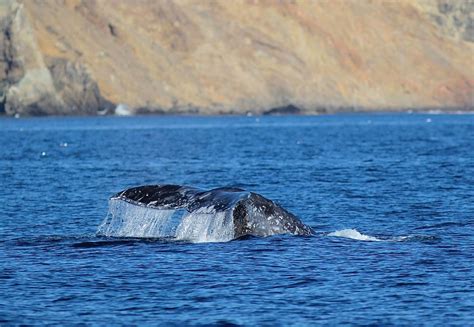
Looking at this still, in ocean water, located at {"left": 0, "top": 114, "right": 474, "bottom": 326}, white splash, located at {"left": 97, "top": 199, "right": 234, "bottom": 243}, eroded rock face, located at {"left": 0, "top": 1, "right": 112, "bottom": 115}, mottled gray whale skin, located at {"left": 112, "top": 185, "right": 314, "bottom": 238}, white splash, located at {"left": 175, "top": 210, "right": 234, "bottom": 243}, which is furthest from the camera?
eroded rock face, located at {"left": 0, "top": 1, "right": 112, "bottom": 115}

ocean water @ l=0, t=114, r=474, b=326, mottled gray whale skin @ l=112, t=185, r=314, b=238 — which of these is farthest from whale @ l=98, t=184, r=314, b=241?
ocean water @ l=0, t=114, r=474, b=326

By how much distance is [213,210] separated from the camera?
24734 mm

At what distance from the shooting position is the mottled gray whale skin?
82.0 feet

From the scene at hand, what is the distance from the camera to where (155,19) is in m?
198

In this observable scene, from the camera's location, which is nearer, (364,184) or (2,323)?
(2,323)

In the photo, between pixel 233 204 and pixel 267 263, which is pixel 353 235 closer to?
pixel 233 204

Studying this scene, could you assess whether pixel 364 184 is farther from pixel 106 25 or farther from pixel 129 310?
pixel 106 25

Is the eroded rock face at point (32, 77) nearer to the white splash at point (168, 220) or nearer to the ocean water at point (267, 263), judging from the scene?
the ocean water at point (267, 263)

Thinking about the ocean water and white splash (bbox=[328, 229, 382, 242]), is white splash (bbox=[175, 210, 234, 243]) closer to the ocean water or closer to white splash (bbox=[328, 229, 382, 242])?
the ocean water

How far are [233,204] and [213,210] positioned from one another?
0.45 m

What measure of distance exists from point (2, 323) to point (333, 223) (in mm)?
14206

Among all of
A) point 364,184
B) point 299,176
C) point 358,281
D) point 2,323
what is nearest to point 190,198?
point 358,281

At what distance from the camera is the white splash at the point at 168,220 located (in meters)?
25.4

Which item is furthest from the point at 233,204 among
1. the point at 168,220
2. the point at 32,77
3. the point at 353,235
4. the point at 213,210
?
the point at 32,77
